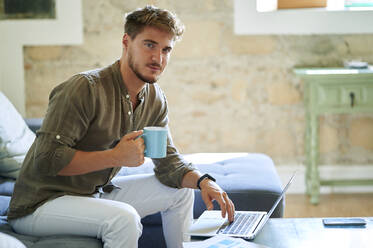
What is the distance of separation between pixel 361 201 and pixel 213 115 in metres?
1.11

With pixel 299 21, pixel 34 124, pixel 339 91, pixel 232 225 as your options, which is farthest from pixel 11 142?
pixel 299 21

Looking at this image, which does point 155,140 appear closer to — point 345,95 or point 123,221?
point 123,221

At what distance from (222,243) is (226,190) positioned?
0.73m

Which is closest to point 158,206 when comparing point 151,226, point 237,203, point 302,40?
point 151,226

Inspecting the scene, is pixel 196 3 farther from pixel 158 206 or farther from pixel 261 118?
pixel 158 206

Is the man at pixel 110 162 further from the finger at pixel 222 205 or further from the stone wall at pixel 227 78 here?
the stone wall at pixel 227 78

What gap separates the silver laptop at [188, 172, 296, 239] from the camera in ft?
5.85

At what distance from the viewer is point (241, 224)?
6.14ft

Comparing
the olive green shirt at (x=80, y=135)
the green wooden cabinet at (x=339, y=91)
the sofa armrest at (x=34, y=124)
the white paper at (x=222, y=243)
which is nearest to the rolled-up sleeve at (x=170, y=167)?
the olive green shirt at (x=80, y=135)

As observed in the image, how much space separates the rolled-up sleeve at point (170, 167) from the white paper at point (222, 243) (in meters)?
0.45

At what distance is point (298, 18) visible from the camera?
370 centimetres

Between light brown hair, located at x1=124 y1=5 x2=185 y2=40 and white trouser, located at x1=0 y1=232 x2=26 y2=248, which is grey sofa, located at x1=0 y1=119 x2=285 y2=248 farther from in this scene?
light brown hair, located at x1=124 y1=5 x2=185 y2=40

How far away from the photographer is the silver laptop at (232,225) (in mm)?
1784

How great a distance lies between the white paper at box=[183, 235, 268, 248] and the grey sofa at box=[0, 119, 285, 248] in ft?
1.11
